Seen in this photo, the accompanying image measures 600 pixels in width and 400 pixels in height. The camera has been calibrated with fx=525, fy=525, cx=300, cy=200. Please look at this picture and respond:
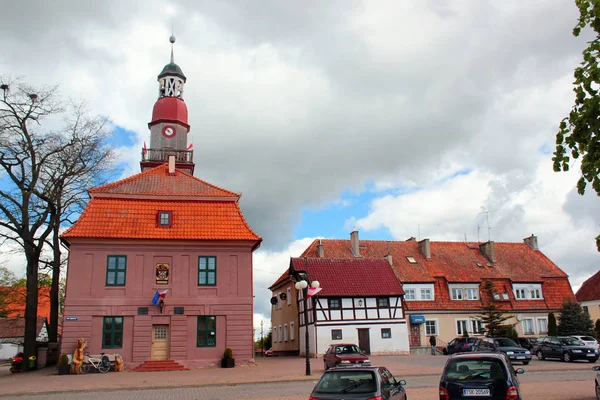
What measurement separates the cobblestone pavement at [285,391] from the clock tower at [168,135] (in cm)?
2333

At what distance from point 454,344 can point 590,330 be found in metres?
13.4

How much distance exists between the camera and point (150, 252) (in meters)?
28.4

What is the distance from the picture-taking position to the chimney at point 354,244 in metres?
46.5

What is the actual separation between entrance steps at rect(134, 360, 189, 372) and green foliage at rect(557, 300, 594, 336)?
30.2 m

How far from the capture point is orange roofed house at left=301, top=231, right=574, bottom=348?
141ft

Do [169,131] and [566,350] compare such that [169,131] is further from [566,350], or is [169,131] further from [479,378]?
[479,378]

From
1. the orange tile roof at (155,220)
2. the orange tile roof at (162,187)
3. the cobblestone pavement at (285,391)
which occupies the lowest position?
the cobblestone pavement at (285,391)

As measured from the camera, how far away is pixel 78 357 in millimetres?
25578

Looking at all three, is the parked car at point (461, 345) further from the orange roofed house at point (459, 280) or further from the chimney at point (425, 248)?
the chimney at point (425, 248)

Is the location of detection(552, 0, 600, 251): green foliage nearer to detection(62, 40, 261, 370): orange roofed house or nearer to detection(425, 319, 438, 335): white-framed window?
detection(62, 40, 261, 370): orange roofed house

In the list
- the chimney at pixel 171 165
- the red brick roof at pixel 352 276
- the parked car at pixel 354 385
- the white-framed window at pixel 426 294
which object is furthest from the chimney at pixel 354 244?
the parked car at pixel 354 385

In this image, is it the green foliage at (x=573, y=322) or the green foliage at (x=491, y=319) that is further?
the green foliage at (x=573, y=322)

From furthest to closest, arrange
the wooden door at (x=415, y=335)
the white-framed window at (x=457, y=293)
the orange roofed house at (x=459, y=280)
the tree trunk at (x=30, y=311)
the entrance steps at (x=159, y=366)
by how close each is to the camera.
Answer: the white-framed window at (x=457, y=293) → the orange roofed house at (x=459, y=280) → the wooden door at (x=415, y=335) → the tree trunk at (x=30, y=311) → the entrance steps at (x=159, y=366)

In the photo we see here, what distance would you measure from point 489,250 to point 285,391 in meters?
36.7
